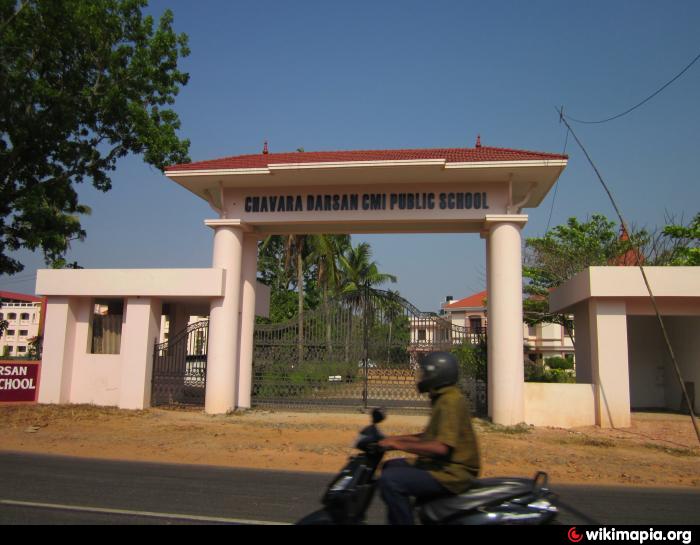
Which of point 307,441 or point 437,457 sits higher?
point 437,457

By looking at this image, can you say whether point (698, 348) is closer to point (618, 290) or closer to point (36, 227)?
point (618, 290)

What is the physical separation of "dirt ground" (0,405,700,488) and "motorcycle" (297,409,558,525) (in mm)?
4858

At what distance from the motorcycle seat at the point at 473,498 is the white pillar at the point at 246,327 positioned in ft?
36.3

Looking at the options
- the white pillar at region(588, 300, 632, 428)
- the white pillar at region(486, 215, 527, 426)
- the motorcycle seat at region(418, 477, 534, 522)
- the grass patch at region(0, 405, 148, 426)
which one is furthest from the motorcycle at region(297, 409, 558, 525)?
the grass patch at region(0, 405, 148, 426)

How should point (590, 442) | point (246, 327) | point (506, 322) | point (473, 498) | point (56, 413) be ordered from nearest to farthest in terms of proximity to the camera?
point (473, 498)
point (590, 442)
point (506, 322)
point (56, 413)
point (246, 327)

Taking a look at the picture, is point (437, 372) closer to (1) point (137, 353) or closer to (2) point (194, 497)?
(2) point (194, 497)

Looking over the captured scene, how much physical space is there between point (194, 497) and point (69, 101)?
16.8 m

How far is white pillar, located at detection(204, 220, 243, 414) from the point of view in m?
13.4

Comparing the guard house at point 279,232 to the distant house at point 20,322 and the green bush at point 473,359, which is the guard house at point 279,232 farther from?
the distant house at point 20,322

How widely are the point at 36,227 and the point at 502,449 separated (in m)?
16.2

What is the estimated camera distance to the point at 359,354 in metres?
14.3

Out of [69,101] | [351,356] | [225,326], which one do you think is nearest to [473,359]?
[351,356]

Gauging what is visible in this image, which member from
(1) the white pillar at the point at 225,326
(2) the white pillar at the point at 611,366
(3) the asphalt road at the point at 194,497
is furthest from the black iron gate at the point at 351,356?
(3) the asphalt road at the point at 194,497

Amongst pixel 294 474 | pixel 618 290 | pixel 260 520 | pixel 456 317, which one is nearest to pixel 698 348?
pixel 618 290
